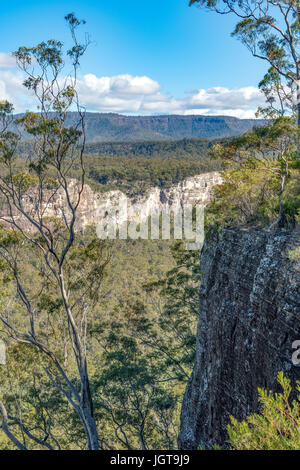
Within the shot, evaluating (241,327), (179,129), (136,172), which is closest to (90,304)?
(241,327)

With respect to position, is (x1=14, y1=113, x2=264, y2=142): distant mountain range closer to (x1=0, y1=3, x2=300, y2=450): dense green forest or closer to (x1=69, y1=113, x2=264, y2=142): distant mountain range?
(x1=69, y1=113, x2=264, y2=142): distant mountain range

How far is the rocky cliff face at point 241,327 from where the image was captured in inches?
158

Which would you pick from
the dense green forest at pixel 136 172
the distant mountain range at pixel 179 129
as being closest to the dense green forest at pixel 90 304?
the dense green forest at pixel 136 172

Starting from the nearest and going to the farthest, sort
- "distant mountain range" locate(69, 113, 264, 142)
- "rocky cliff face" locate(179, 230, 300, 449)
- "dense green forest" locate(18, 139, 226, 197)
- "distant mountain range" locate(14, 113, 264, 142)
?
1. "rocky cliff face" locate(179, 230, 300, 449)
2. "dense green forest" locate(18, 139, 226, 197)
3. "distant mountain range" locate(14, 113, 264, 142)
4. "distant mountain range" locate(69, 113, 264, 142)

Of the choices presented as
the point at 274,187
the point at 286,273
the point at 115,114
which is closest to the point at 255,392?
the point at 286,273

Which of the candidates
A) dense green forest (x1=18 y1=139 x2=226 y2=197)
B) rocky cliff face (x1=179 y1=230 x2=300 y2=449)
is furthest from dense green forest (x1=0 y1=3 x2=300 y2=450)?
dense green forest (x1=18 y1=139 x2=226 y2=197)

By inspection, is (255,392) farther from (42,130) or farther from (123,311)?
(123,311)

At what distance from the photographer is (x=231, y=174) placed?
25.5ft

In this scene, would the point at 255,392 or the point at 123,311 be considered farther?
the point at 123,311

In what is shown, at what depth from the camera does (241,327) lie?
504cm

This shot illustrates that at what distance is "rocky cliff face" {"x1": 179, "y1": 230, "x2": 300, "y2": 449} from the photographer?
401 centimetres

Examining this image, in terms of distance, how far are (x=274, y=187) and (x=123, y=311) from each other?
9257mm

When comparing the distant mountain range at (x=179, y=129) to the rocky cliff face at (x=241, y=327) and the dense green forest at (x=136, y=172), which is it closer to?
the dense green forest at (x=136, y=172)

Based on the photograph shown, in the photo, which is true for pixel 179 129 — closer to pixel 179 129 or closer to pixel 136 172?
pixel 179 129
